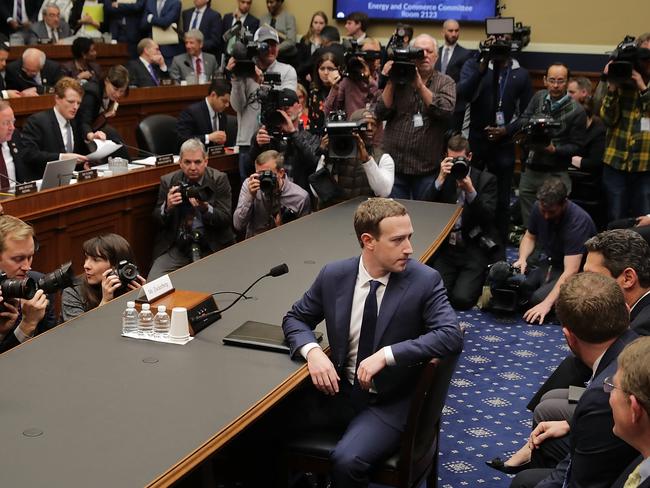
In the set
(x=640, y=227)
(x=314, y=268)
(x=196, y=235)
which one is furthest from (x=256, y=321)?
(x=640, y=227)

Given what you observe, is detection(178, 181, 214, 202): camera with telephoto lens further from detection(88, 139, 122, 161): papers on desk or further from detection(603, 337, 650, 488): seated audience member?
detection(603, 337, 650, 488): seated audience member

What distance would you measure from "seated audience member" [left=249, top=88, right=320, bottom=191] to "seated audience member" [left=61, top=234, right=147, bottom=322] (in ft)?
6.57

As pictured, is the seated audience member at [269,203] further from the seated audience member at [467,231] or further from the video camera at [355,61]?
the video camera at [355,61]

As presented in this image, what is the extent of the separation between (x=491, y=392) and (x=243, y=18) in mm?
6663

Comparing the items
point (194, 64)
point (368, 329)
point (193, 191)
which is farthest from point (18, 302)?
point (194, 64)

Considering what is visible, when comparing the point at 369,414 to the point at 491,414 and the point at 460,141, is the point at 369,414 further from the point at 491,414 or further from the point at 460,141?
the point at 460,141

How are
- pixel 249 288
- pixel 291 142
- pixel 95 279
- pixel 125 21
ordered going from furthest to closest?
pixel 125 21 → pixel 291 142 → pixel 95 279 → pixel 249 288

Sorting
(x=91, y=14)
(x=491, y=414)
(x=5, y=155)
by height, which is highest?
(x=91, y=14)

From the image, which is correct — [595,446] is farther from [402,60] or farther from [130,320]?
[402,60]

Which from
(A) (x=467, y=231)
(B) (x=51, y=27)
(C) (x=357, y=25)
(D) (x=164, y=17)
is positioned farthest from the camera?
(D) (x=164, y=17)

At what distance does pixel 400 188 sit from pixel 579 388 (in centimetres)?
308

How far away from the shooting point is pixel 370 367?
2.96m

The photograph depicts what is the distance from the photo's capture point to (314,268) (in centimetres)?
406

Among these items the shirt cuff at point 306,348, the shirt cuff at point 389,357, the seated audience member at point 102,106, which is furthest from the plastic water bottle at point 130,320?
the seated audience member at point 102,106
